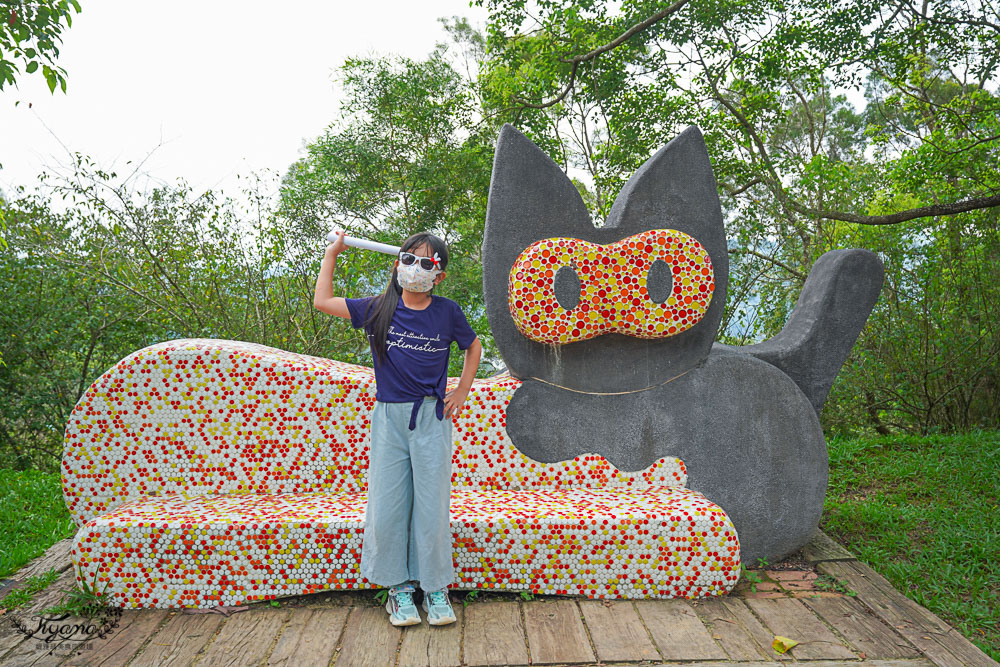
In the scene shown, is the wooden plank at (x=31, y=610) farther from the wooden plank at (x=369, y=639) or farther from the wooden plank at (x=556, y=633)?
the wooden plank at (x=556, y=633)

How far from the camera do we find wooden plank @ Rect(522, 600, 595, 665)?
8.34ft

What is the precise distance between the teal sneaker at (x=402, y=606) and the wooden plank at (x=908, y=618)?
1.90 m

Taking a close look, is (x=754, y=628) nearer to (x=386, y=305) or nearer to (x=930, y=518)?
(x=386, y=305)

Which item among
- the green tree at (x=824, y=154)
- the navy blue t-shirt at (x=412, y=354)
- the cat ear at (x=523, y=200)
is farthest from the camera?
the green tree at (x=824, y=154)

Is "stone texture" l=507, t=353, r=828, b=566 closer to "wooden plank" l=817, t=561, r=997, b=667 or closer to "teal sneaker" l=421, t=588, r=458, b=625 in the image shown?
"wooden plank" l=817, t=561, r=997, b=667

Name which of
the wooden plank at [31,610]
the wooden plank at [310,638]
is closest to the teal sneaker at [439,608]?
the wooden plank at [310,638]

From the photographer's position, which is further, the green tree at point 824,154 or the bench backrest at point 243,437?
the green tree at point 824,154

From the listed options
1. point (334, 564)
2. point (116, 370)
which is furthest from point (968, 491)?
point (116, 370)

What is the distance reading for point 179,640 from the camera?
267 centimetres

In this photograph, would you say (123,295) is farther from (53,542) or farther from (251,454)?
(251,454)

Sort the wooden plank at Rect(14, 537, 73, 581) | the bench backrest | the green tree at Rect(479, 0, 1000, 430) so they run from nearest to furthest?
the bench backrest
the wooden plank at Rect(14, 537, 73, 581)
the green tree at Rect(479, 0, 1000, 430)

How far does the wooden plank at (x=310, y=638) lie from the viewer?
8.26ft

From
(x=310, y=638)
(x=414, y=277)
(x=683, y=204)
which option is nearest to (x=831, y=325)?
(x=683, y=204)

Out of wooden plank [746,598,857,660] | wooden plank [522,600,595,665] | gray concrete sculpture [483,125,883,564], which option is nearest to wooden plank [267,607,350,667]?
wooden plank [522,600,595,665]
